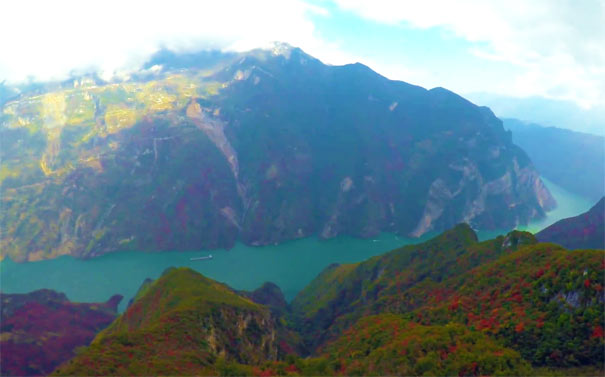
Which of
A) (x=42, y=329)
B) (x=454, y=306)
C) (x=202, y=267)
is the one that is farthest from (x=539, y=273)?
(x=202, y=267)

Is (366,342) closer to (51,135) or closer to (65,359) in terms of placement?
(65,359)

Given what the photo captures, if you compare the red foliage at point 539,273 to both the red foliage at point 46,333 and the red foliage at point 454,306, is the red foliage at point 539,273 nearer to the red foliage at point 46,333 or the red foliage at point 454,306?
the red foliage at point 454,306

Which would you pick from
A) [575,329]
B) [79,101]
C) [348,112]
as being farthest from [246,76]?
[575,329]

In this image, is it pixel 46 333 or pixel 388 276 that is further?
pixel 388 276

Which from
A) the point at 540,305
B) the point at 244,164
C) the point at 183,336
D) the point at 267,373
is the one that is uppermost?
the point at 244,164

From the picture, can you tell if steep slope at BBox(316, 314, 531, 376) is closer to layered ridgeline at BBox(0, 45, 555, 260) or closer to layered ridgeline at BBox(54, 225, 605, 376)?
layered ridgeline at BBox(54, 225, 605, 376)

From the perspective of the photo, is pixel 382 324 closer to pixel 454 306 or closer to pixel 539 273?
pixel 454 306
